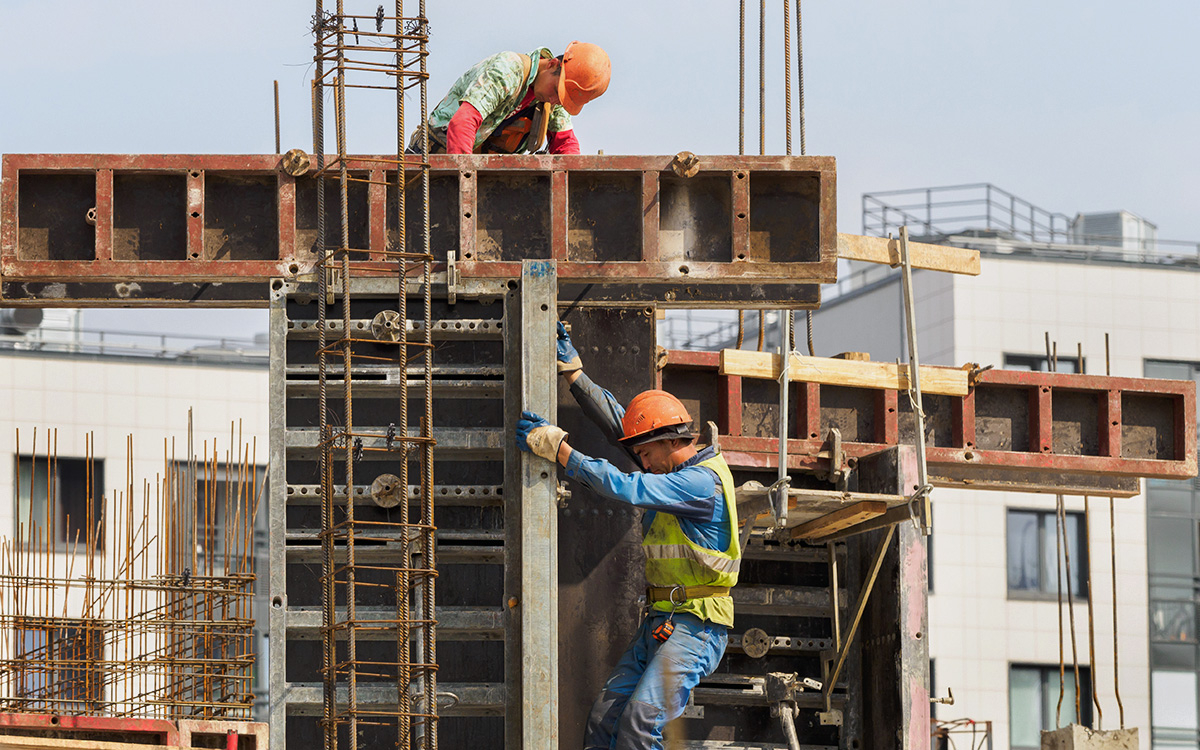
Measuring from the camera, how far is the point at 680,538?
10047 millimetres

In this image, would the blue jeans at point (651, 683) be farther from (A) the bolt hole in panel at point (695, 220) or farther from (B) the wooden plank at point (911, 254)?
(B) the wooden plank at point (911, 254)

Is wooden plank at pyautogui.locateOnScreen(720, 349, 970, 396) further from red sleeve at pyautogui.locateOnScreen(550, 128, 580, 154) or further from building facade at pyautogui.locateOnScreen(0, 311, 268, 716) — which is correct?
building facade at pyautogui.locateOnScreen(0, 311, 268, 716)

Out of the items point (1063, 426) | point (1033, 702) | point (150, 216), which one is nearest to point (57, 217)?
point (150, 216)

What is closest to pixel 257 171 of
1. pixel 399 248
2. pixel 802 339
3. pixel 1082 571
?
pixel 399 248

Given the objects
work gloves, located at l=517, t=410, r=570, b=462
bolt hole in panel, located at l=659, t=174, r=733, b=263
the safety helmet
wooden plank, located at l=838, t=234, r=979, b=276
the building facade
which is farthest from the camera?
the building facade

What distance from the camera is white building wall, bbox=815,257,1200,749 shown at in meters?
36.5

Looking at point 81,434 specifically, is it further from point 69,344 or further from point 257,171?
point 257,171

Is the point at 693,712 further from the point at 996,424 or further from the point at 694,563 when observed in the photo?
the point at 996,424

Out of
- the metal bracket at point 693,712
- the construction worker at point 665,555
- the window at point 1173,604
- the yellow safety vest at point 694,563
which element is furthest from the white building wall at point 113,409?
the yellow safety vest at point 694,563

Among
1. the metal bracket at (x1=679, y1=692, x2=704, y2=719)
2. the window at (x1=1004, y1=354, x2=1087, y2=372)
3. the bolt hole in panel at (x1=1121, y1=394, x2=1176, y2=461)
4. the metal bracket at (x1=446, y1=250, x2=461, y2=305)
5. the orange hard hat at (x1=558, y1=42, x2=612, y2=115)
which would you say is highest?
the orange hard hat at (x1=558, y1=42, x2=612, y2=115)

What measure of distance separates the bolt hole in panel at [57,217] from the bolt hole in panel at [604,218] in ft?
10.1

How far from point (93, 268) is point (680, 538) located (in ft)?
13.3

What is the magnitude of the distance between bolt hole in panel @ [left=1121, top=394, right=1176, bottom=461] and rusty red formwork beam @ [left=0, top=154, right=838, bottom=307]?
4.54 metres

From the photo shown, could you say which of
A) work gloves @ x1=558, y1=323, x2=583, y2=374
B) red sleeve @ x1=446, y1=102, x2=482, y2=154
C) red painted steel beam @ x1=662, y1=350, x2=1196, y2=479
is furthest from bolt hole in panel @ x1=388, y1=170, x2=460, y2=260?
red painted steel beam @ x1=662, y1=350, x2=1196, y2=479
